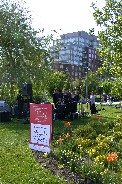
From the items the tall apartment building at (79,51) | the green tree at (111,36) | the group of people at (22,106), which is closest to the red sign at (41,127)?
the green tree at (111,36)

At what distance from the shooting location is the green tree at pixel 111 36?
15.8 metres

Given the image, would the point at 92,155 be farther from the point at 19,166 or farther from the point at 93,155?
the point at 19,166

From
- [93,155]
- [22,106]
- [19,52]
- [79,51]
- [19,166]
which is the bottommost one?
[19,166]

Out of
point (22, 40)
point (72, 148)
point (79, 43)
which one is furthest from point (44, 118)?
point (79, 43)

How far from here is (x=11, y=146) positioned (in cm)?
1098

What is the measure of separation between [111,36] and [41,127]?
27.6 ft

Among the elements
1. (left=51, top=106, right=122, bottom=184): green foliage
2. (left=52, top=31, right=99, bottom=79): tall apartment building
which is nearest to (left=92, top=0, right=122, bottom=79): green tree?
(left=51, top=106, right=122, bottom=184): green foliage

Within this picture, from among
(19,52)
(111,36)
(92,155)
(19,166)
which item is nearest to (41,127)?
(19,166)

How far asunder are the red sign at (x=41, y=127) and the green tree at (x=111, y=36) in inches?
287

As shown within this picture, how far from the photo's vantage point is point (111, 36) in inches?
640

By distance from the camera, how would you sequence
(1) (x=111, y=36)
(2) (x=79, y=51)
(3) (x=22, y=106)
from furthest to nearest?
(2) (x=79, y=51) < (3) (x=22, y=106) < (1) (x=111, y=36)

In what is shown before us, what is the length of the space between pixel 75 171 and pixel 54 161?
3.81ft

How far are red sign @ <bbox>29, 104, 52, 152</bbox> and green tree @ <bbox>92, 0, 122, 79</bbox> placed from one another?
729 cm

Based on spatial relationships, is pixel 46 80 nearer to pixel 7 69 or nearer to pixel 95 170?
pixel 7 69
